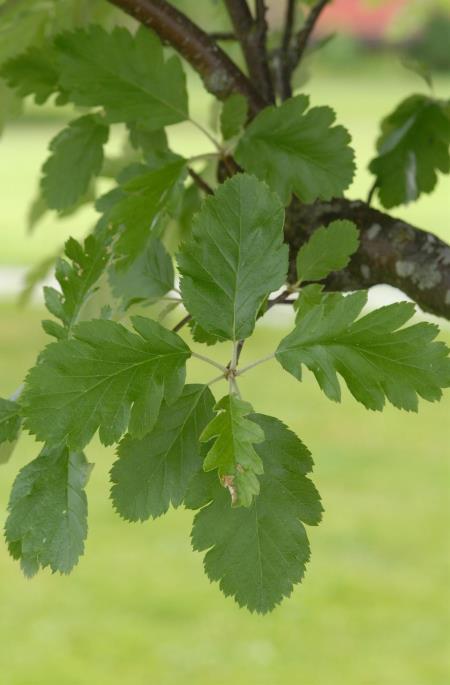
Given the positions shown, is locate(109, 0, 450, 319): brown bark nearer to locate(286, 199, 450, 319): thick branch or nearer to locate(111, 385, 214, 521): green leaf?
locate(286, 199, 450, 319): thick branch

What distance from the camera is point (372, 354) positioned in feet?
1.34

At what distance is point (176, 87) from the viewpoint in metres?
0.61

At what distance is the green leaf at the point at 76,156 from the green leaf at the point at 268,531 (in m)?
0.31

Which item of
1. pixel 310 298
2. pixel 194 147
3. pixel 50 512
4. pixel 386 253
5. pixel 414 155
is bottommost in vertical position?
pixel 50 512

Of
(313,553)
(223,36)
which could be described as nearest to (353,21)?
(313,553)

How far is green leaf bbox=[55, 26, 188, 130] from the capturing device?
60cm

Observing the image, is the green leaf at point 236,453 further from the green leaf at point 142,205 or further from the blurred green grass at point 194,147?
the blurred green grass at point 194,147

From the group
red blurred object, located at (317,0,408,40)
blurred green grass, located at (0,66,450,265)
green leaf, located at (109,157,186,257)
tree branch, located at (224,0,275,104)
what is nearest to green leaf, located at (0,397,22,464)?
green leaf, located at (109,157,186,257)

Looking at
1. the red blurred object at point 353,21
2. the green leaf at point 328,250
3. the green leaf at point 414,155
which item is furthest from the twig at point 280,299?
the red blurred object at point 353,21

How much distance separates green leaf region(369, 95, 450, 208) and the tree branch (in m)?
→ 0.09

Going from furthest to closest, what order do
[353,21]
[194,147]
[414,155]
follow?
[353,21] → [194,147] → [414,155]

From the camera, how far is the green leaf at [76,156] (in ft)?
2.23

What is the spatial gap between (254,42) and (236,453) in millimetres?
393

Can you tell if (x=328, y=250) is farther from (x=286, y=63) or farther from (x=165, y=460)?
(x=286, y=63)
